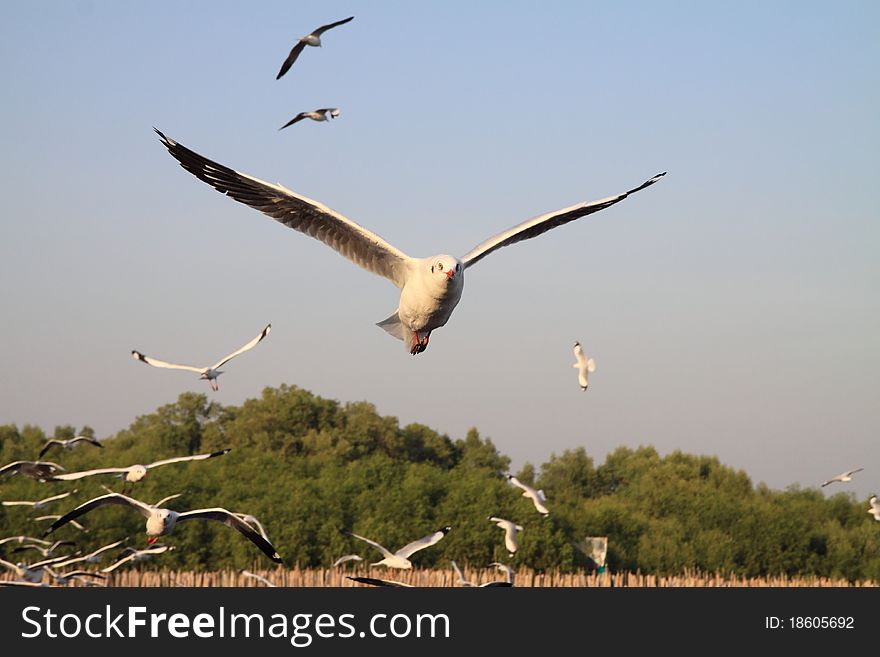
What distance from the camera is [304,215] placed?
39.6ft

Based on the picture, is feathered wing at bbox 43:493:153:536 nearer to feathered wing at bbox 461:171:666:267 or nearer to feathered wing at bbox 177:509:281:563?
feathered wing at bbox 177:509:281:563

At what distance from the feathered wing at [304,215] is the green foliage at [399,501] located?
2414 centimetres

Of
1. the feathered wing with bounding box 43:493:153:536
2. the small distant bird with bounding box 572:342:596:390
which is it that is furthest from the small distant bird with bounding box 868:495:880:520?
the feathered wing with bounding box 43:493:153:536

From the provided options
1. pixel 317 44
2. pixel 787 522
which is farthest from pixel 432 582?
pixel 317 44

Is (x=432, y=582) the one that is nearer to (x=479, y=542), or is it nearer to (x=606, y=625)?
(x=479, y=542)

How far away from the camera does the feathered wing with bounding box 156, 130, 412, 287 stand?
11.7 metres

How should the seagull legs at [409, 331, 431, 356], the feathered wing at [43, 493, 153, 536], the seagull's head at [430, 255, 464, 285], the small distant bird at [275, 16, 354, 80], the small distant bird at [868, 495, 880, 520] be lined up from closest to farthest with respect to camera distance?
the seagull's head at [430, 255, 464, 285]
the feathered wing at [43, 493, 153, 536]
the seagull legs at [409, 331, 431, 356]
the small distant bird at [275, 16, 354, 80]
the small distant bird at [868, 495, 880, 520]

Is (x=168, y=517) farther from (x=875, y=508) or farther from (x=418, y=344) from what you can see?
(x=875, y=508)

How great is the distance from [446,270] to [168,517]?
12.4 ft

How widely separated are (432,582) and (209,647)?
10.4 metres

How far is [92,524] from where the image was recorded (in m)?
35.8

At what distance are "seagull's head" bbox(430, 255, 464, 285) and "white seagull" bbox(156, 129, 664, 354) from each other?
0.28 m

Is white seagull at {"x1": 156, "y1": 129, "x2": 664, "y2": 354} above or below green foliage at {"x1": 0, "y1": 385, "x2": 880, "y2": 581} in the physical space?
below

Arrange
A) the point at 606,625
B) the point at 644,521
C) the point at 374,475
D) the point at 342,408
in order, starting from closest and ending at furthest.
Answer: the point at 606,625, the point at 374,475, the point at 644,521, the point at 342,408
